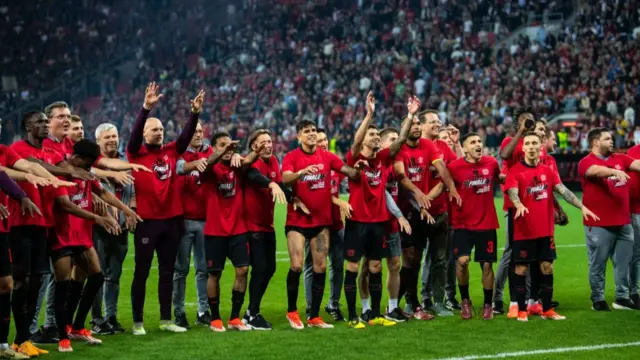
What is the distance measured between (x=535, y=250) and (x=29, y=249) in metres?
5.31

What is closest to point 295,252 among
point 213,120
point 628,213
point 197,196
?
point 197,196

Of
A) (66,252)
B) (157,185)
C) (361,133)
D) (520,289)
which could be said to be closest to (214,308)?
(157,185)

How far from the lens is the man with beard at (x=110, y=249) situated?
1030 cm

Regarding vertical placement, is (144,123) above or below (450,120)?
below

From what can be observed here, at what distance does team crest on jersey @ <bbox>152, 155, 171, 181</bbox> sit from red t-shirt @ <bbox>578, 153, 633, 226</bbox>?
481 centimetres

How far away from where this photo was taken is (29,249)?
28.9 ft

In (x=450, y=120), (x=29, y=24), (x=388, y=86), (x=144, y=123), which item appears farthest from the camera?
(x=29, y=24)

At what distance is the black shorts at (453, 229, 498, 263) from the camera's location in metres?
10.9

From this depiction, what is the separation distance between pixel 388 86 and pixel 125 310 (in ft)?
83.8

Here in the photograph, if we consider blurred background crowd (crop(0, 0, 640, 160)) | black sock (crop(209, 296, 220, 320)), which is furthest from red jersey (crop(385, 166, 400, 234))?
blurred background crowd (crop(0, 0, 640, 160))

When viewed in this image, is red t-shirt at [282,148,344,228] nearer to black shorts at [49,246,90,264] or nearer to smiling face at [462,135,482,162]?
smiling face at [462,135,482,162]

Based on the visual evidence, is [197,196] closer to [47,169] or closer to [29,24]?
[47,169]

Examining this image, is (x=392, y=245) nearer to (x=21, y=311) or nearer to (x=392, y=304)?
(x=392, y=304)

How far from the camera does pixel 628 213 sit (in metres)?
11.5
